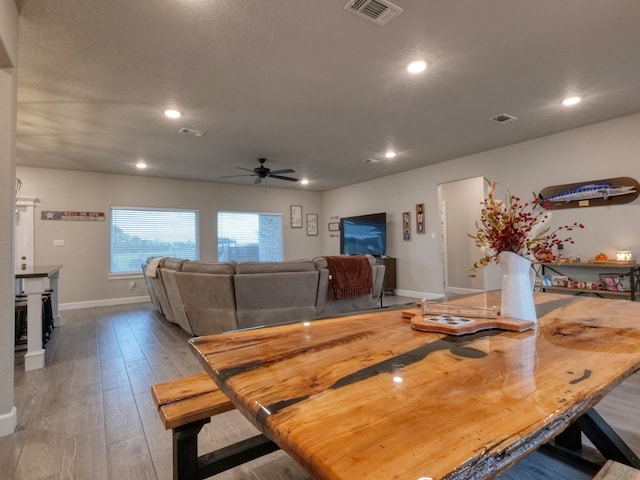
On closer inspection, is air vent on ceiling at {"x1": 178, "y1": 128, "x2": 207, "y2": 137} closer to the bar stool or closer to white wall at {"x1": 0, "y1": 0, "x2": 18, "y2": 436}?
white wall at {"x1": 0, "y1": 0, "x2": 18, "y2": 436}

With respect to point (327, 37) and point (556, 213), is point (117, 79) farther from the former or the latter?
point (556, 213)

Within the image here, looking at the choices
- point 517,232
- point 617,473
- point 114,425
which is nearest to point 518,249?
point 517,232

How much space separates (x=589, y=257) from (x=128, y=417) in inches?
198

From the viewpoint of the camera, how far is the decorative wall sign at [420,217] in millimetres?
6242

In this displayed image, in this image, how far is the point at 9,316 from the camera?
6.36 feet

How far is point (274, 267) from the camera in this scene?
11.7 feet

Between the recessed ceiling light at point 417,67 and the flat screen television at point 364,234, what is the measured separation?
13.8 ft

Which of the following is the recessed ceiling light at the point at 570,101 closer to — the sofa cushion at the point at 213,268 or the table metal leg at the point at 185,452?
the sofa cushion at the point at 213,268

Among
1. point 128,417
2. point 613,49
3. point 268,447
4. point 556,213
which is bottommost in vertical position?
point 128,417

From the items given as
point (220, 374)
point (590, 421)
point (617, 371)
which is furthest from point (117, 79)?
point (590, 421)

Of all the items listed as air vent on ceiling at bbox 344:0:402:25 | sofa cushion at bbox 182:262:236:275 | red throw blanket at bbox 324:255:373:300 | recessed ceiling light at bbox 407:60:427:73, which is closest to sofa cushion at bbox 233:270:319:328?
sofa cushion at bbox 182:262:236:275

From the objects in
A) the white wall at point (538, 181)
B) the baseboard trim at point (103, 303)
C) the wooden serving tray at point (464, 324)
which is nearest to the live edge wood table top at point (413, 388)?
the wooden serving tray at point (464, 324)

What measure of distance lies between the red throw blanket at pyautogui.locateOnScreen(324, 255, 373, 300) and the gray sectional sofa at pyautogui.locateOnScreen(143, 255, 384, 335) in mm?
78

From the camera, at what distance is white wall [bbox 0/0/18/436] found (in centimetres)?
190
